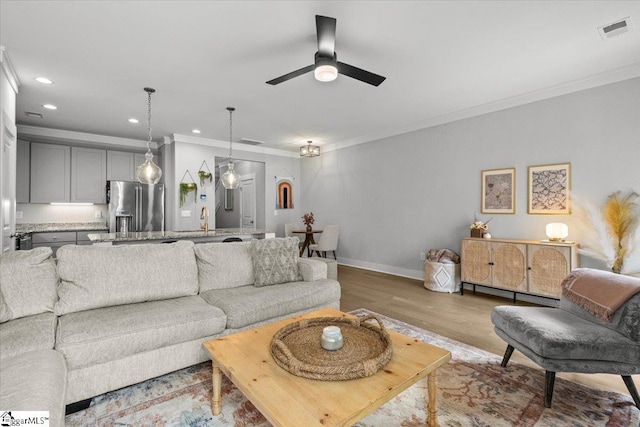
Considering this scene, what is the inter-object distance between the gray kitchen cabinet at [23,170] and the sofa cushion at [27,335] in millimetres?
4615

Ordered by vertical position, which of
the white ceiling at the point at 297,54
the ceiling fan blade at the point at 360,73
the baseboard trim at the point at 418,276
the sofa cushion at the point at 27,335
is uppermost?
the white ceiling at the point at 297,54

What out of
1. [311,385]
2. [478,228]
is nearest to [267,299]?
[311,385]

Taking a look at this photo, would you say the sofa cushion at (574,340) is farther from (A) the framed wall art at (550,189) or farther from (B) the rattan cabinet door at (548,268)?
(A) the framed wall art at (550,189)

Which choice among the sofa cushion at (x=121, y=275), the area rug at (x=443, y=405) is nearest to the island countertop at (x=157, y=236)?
the sofa cushion at (x=121, y=275)

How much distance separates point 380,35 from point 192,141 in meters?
4.55

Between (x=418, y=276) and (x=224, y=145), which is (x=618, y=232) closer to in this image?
(x=418, y=276)

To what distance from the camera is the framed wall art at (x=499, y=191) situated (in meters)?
4.16

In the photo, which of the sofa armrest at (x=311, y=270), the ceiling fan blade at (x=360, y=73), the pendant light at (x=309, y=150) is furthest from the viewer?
the pendant light at (x=309, y=150)

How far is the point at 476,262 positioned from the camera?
13.6 feet

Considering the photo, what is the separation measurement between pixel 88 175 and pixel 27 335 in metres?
5.10

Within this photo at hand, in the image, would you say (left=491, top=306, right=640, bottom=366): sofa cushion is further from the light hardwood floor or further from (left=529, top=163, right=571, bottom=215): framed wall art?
(left=529, top=163, right=571, bottom=215): framed wall art

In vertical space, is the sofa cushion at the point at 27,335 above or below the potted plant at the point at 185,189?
below

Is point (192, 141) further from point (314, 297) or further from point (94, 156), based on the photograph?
point (314, 297)

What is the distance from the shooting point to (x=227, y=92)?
151 inches
